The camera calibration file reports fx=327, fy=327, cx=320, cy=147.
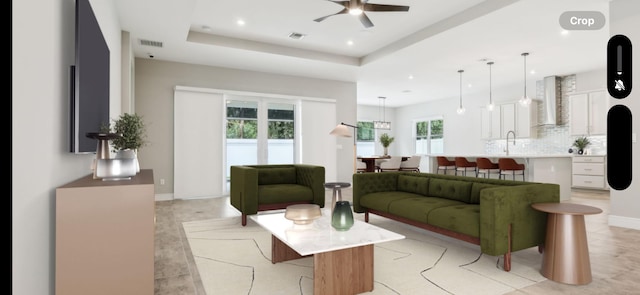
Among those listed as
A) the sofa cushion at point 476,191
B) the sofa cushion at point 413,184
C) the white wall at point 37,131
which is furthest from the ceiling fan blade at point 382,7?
the white wall at point 37,131

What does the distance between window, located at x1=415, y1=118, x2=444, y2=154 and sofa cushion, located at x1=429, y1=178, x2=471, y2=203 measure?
8226 mm

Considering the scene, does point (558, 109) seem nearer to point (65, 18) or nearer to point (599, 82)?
point (599, 82)

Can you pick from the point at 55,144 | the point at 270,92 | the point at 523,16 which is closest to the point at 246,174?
the point at 55,144

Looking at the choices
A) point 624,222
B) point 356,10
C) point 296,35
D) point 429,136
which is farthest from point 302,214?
point 429,136

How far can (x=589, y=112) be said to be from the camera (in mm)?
7539

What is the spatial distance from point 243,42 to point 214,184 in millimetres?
2920

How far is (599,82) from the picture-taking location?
745cm

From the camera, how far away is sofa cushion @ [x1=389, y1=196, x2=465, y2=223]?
3.22 meters

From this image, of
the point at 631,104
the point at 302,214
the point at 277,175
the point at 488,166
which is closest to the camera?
the point at 302,214

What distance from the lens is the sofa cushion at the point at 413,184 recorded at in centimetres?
402

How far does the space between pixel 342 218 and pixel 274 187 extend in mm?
2187

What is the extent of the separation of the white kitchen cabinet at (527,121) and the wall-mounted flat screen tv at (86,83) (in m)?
9.35

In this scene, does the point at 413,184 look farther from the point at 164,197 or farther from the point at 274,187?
the point at 164,197

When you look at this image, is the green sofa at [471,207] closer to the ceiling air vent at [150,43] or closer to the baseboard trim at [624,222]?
the baseboard trim at [624,222]
